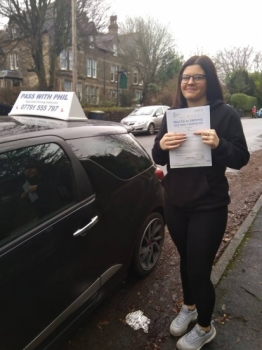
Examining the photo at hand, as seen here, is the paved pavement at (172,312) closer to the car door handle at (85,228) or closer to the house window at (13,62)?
the car door handle at (85,228)

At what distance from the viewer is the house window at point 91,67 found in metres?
35.2

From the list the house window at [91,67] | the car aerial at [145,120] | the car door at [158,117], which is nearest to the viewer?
the car aerial at [145,120]

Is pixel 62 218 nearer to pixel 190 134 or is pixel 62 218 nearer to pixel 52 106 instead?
pixel 190 134

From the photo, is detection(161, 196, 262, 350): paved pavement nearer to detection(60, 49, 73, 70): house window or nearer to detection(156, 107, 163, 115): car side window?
detection(156, 107, 163, 115): car side window

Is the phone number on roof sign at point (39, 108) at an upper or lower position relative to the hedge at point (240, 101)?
lower

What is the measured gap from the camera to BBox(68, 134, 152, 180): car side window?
2.28 m

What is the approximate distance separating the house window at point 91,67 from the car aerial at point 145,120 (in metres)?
19.9

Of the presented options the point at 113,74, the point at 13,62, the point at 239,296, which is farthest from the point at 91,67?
the point at 239,296

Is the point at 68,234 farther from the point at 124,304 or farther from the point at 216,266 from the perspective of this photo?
the point at 216,266

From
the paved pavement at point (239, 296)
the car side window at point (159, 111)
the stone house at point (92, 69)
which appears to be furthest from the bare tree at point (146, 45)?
the paved pavement at point (239, 296)

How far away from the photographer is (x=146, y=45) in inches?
1423

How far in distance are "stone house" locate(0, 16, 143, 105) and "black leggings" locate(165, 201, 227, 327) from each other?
2284 cm

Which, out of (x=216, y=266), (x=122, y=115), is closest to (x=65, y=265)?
(x=216, y=266)

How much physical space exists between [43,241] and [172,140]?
3.01ft
